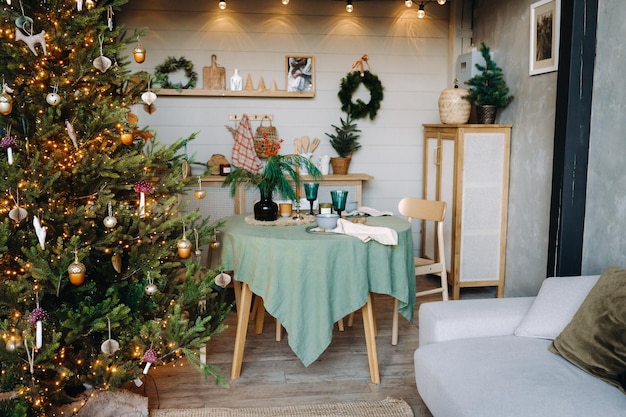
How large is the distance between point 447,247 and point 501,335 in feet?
6.86

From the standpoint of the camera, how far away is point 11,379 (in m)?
2.20

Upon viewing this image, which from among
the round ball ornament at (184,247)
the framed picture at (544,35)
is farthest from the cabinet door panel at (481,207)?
the round ball ornament at (184,247)

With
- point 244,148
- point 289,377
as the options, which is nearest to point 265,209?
point 289,377

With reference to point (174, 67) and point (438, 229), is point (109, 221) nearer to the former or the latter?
point (438, 229)

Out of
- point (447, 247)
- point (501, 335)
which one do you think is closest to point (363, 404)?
point (501, 335)

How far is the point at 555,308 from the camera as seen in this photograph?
94.2 inches

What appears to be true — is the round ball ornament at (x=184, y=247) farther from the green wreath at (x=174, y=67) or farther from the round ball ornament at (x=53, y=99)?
the green wreath at (x=174, y=67)

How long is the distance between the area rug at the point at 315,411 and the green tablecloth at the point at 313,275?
0.21m

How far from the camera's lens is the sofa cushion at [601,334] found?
79.1 inches

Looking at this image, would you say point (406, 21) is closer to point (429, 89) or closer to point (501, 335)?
point (429, 89)

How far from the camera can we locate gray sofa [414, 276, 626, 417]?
1871mm

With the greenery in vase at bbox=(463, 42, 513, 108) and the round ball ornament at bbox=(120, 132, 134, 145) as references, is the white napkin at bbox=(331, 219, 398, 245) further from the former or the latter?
the greenery in vase at bbox=(463, 42, 513, 108)

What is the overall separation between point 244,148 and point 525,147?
2118mm

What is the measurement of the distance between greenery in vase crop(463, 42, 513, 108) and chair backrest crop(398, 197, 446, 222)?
104cm
